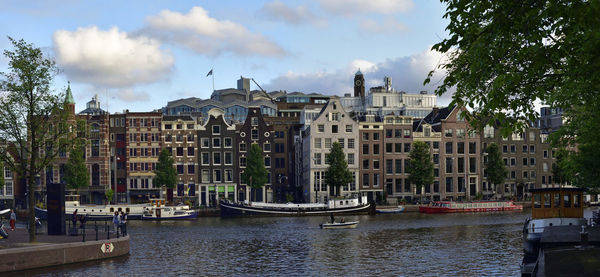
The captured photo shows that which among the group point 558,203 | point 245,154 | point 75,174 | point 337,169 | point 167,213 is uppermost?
point 245,154

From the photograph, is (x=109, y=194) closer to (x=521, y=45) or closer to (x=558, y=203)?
(x=558, y=203)

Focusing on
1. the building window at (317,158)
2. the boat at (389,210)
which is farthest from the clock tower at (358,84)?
the boat at (389,210)

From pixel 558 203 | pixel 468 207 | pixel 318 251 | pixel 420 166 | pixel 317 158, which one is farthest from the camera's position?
pixel 317 158

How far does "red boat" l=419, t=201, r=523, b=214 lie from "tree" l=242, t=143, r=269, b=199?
27.9 metres

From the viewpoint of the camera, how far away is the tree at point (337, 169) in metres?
123

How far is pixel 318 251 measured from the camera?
5934 cm

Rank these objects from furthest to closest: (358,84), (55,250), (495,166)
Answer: (358,84) → (495,166) → (55,250)

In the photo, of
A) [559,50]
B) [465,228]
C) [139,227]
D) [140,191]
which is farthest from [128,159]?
[559,50]

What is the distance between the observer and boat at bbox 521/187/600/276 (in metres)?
24.7

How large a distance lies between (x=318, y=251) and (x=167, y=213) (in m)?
51.7

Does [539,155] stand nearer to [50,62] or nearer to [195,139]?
[195,139]

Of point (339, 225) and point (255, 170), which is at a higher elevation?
point (255, 170)

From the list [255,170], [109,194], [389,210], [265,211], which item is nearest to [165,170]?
[109,194]

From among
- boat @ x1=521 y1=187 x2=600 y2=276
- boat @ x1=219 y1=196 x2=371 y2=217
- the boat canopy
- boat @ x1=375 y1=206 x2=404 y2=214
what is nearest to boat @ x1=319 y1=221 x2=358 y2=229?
boat @ x1=219 y1=196 x2=371 y2=217
